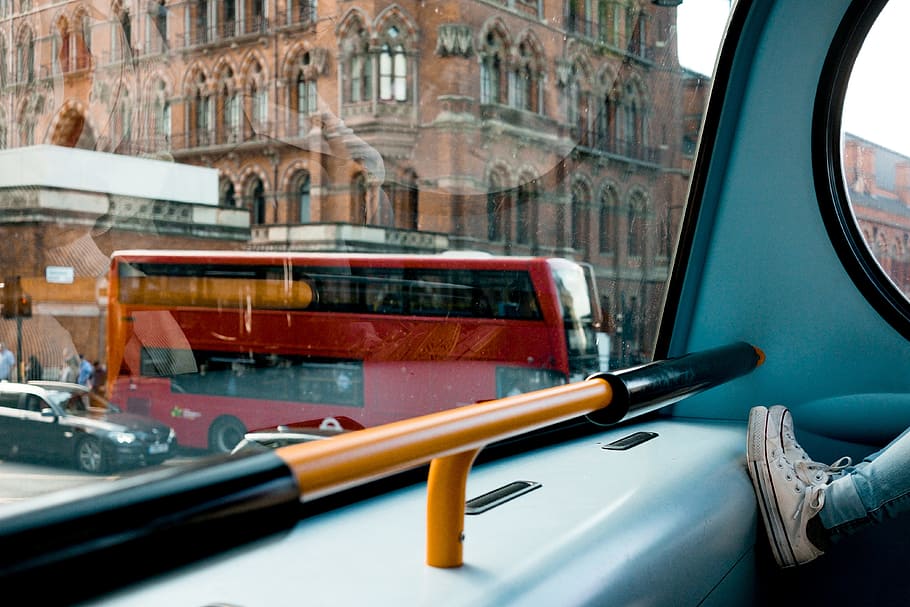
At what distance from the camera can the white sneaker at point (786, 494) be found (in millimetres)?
1785

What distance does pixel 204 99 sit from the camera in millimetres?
1201

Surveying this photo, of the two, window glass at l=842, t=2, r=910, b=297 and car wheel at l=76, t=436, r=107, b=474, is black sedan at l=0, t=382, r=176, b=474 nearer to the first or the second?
car wheel at l=76, t=436, r=107, b=474

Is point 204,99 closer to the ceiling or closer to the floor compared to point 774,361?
closer to the ceiling

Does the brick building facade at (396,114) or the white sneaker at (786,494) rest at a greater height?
the brick building facade at (396,114)

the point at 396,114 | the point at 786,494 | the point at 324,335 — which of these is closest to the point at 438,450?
the point at 324,335

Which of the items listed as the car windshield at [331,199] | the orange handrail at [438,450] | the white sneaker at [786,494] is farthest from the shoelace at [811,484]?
the orange handrail at [438,450]

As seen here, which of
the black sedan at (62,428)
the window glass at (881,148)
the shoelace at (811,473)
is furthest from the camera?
the window glass at (881,148)

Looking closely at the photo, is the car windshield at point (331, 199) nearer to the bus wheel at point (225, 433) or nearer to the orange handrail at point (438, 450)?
the bus wheel at point (225, 433)

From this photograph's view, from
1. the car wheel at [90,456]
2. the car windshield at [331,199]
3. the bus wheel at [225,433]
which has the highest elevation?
the car windshield at [331,199]

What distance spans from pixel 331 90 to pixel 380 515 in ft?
2.39

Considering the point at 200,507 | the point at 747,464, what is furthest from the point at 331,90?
the point at 747,464

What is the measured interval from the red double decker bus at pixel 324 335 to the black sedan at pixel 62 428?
0.05 metres

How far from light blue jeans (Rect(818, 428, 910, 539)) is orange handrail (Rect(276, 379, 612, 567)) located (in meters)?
0.79

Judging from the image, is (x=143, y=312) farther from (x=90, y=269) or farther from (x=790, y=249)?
(x=790, y=249)
